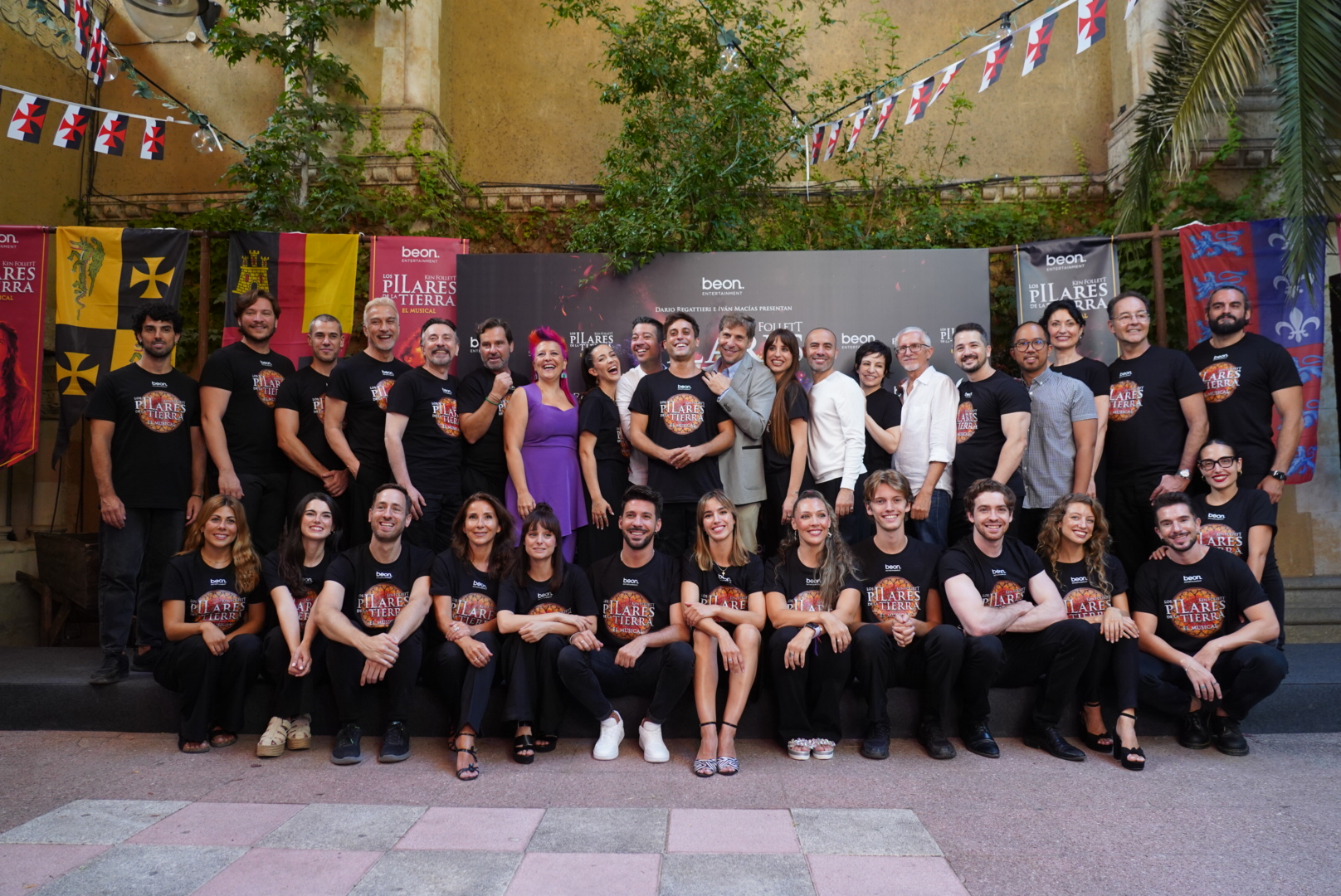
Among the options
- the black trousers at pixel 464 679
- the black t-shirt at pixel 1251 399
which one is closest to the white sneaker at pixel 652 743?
the black trousers at pixel 464 679

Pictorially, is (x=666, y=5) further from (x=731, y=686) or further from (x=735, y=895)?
(x=735, y=895)

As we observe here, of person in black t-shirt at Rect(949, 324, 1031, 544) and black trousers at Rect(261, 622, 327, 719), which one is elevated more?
person in black t-shirt at Rect(949, 324, 1031, 544)

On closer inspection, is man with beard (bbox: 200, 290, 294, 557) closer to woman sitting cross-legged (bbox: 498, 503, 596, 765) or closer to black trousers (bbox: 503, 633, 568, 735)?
woman sitting cross-legged (bbox: 498, 503, 596, 765)

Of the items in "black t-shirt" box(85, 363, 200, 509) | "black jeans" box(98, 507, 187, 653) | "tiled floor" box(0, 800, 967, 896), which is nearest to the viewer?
"tiled floor" box(0, 800, 967, 896)

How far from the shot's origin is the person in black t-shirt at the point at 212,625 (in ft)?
12.3

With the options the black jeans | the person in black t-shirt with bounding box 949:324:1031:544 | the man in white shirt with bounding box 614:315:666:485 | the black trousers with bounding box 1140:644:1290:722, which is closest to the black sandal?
the black trousers with bounding box 1140:644:1290:722

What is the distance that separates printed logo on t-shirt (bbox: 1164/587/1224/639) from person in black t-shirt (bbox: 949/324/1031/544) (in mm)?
778

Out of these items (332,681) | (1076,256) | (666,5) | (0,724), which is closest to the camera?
(332,681)

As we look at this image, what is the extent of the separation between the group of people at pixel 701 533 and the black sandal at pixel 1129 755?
0.02m

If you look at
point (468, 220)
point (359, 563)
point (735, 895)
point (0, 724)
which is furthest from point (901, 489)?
point (468, 220)

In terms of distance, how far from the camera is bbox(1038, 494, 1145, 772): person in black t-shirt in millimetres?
3691

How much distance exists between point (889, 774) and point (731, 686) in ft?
2.31

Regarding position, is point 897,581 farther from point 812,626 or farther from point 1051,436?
point 1051,436

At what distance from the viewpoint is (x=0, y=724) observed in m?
4.08
